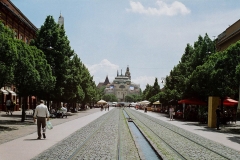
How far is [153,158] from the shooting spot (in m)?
11.6

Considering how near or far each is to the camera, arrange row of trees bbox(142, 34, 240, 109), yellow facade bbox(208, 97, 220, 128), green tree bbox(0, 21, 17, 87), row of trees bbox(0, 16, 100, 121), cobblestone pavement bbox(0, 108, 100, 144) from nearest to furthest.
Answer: cobblestone pavement bbox(0, 108, 100, 144)
green tree bbox(0, 21, 17, 87)
row of trees bbox(0, 16, 100, 121)
row of trees bbox(142, 34, 240, 109)
yellow facade bbox(208, 97, 220, 128)

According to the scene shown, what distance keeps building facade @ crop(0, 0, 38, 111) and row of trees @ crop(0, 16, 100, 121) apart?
7.23m

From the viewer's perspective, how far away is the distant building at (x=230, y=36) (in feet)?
173

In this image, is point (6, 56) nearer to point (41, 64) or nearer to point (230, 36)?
point (41, 64)

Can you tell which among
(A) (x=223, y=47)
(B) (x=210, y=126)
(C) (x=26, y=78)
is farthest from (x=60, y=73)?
(A) (x=223, y=47)

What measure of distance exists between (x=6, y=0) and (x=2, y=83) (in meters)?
31.7

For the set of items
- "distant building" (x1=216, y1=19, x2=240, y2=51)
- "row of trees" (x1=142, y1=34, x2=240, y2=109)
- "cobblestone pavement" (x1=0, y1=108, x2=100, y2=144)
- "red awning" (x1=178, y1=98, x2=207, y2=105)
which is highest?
"distant building" (x1=216, y1=19, x2=240, y2=51)

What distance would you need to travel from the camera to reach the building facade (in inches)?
1820

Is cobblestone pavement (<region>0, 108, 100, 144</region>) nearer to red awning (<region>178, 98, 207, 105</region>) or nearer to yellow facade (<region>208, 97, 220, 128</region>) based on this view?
yellow facade (<region>208, 97, 220, 128</region>)

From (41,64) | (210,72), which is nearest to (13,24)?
(41,64)

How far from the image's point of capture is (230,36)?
54.7 metres

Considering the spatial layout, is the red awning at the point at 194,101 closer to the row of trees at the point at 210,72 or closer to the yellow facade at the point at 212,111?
the row of trees at the point at 210,72

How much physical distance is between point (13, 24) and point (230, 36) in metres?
32.1

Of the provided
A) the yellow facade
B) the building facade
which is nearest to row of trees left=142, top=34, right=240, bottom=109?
the yellow facade
